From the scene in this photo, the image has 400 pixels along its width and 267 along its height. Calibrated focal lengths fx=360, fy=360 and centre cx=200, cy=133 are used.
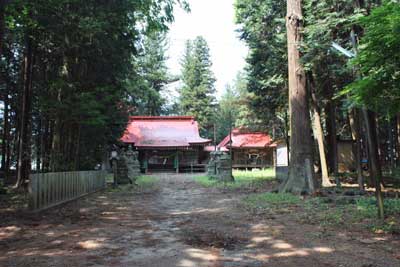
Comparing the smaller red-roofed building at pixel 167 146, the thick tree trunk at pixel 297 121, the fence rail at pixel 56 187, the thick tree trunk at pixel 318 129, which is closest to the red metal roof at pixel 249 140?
the smaller red-roofed building at pixel 167 146

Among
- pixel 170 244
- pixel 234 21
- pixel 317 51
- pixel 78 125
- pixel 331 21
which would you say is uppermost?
pixel 234 21

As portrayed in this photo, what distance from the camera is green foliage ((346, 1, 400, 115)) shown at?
16.1ft

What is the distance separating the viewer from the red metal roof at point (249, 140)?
107 ft

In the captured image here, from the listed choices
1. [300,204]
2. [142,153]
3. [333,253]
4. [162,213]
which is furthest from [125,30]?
[142,153]

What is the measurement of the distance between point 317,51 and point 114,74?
7.82m

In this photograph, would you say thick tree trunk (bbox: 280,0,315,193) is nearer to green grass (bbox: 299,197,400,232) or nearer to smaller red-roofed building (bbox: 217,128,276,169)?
green grass (bbox: 299,197,400,232)

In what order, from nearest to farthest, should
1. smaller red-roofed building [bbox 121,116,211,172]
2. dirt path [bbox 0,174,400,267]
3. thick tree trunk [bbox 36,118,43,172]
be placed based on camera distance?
dirt path [bbox 0,174,400,267] → thick tree trunk [bbox 36,118,43,172] → smaller red-roofed building [bbox 121,116,211,172]

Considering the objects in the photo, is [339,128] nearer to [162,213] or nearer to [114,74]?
[114,74]

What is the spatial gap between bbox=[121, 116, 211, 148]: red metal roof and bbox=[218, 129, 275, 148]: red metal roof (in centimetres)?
358

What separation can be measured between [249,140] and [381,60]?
2857cm

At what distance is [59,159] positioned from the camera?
39.5 feet

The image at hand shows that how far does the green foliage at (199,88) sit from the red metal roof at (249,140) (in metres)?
10.4

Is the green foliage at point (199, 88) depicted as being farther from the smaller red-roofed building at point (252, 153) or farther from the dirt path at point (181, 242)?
the dirt path at point (181, 242)

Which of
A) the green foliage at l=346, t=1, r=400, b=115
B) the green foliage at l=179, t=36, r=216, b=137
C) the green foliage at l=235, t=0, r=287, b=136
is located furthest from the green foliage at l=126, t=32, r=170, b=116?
the green foliage at l=346, t=1, r=400, b=115
